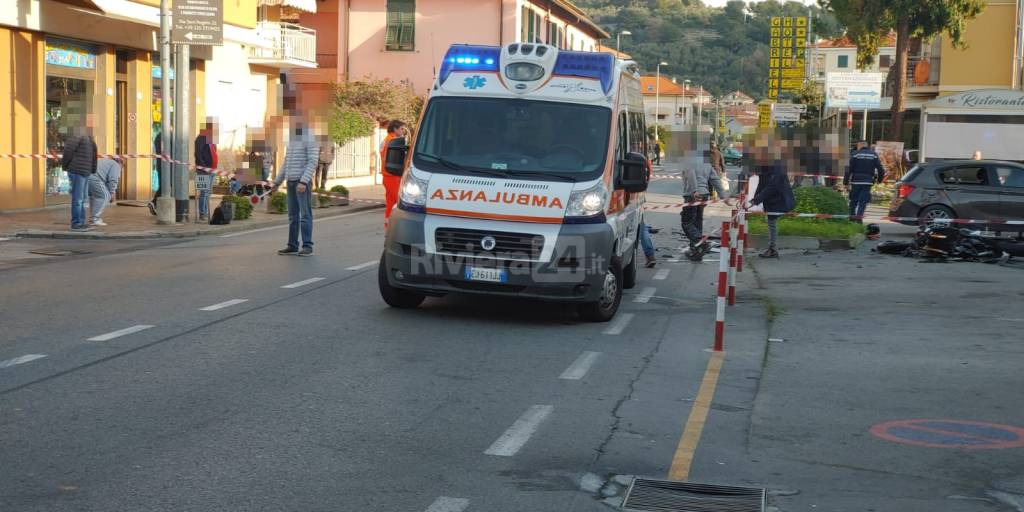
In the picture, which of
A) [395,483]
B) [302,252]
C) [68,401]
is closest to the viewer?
[395,483]

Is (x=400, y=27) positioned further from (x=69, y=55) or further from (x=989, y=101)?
(x=69, y=55)

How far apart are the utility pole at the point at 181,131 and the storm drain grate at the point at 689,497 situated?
650 inches

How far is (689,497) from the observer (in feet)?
19.1

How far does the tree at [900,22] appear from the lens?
3909cm

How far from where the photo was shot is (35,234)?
Result: 1878 cm

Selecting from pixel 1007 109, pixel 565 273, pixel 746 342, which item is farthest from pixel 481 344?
pixel 1007 109

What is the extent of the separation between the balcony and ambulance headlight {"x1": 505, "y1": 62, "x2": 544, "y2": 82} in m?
23.1

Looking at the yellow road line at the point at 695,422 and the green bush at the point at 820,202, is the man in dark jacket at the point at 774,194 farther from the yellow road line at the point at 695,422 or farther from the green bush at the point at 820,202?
the yellow road line at the point at 695,422

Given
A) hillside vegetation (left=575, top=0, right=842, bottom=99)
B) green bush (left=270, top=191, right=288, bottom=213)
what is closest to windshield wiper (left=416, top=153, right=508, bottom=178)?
green bush (left=270, top=191, right=288, bottom=213)

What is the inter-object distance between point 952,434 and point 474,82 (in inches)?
239

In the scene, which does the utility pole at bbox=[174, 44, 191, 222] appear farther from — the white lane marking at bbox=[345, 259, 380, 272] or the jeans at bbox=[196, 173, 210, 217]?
the white lane marking at bbox=[345, 259, 380, 272]

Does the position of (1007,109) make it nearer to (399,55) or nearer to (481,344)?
(399,55)

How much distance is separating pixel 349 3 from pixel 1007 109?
27062 millimetres

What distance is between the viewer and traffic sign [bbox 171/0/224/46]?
20781 mm
